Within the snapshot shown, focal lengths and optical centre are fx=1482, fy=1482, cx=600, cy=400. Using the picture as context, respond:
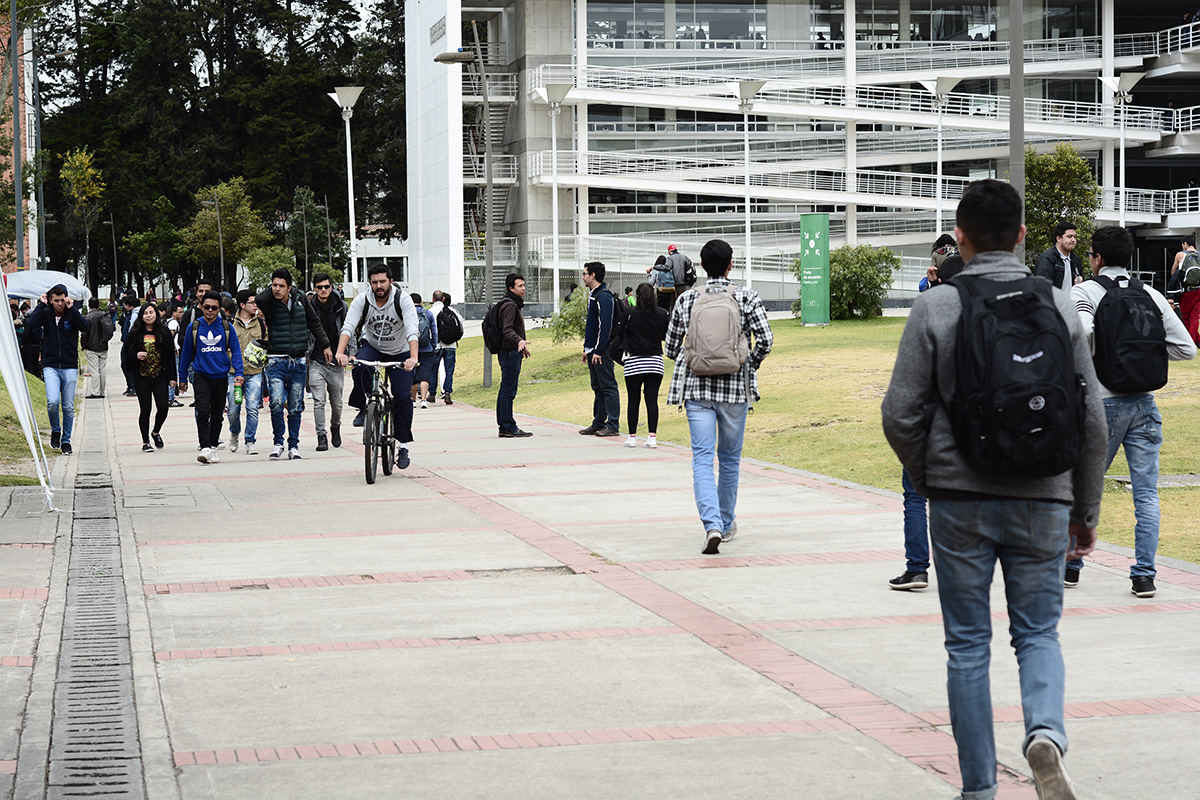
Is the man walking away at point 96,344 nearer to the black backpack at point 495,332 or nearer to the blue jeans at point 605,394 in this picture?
the black backpack at point 495,332

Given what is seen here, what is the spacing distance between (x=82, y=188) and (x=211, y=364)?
200 ft

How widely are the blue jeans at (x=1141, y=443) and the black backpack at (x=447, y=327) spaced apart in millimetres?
17015

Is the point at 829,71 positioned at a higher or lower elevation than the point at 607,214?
higher

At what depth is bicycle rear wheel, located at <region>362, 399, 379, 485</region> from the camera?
12898mm

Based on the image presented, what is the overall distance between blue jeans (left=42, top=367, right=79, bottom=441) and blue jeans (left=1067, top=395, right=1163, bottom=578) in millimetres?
12035

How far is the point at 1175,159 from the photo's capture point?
63.2 meters

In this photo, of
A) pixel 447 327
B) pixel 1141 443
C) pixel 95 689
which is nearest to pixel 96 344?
pixel 447 327

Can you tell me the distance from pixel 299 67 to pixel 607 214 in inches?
1061

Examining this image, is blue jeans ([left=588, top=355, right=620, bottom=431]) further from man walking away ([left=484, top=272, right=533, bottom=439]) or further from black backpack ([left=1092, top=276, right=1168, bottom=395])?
black backpack ([left=1092, top=276, right=1168, bottom=395])

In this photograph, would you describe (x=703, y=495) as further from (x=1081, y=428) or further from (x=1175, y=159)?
(x=1175, y=159)

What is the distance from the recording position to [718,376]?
29.6 ft

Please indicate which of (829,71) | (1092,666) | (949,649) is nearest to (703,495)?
(1092,666)

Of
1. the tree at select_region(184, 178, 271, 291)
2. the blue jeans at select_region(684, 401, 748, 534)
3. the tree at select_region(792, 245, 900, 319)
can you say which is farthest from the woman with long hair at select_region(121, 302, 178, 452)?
the tree at select_region(184, 178, 271, 291)

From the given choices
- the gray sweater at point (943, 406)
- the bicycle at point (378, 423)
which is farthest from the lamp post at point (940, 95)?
the gray sweater at point (943, 406)
